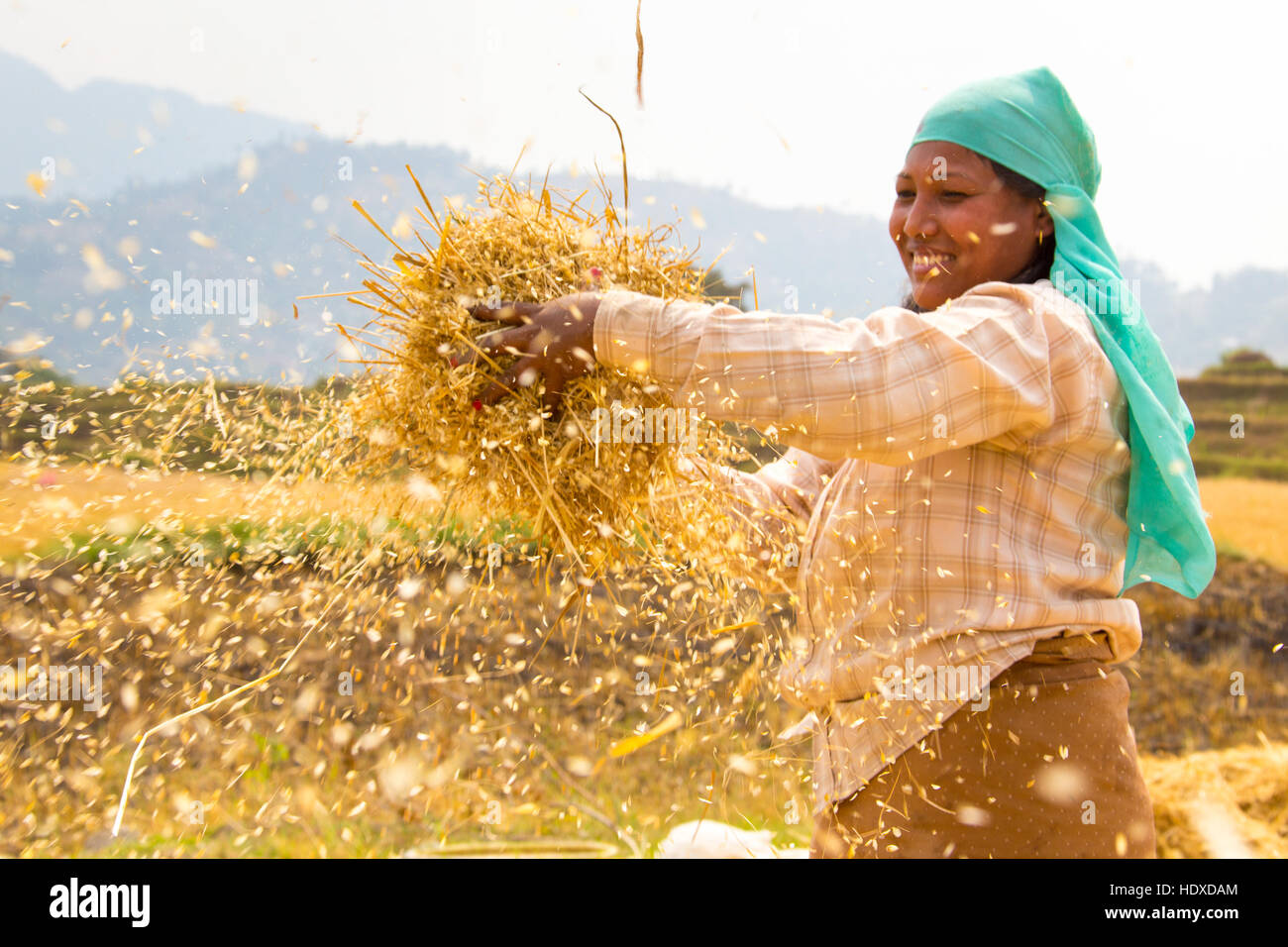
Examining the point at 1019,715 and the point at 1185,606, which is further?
the point at 1185,606

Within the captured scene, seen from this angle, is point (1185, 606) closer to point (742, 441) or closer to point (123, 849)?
point (742, 441)

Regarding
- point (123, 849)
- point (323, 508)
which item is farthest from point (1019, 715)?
point (123, 849)

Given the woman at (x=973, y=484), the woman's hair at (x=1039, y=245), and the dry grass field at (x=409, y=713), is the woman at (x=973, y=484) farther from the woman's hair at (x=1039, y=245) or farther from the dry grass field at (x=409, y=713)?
the dry grass field at (x=409, y=713)

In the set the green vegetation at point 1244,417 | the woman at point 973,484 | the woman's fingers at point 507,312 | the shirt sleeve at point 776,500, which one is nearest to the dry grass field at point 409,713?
the shirt sleeve at point 776,500

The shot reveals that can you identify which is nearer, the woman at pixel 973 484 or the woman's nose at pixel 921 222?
the woman at pixel 973 484

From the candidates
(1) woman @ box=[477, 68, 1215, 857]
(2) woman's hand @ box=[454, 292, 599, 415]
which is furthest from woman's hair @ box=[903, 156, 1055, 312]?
Answer: (2) woman's hand @ box=[454, 292, 599, 415]

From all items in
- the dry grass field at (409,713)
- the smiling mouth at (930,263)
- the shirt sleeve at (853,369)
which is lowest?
the dry grass field at (409,713)

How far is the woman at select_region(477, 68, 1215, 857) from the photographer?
125 cm

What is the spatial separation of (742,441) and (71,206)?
59.2 inches

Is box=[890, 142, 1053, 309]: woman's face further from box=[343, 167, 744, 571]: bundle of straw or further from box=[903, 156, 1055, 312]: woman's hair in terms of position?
box=[343, 167, 744, 571]: bundle of straw

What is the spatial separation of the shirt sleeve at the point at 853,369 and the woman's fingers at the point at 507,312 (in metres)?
0.16

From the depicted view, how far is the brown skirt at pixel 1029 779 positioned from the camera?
140cm

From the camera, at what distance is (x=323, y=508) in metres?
1.76

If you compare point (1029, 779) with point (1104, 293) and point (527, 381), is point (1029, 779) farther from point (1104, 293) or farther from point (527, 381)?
point (527, 381)
